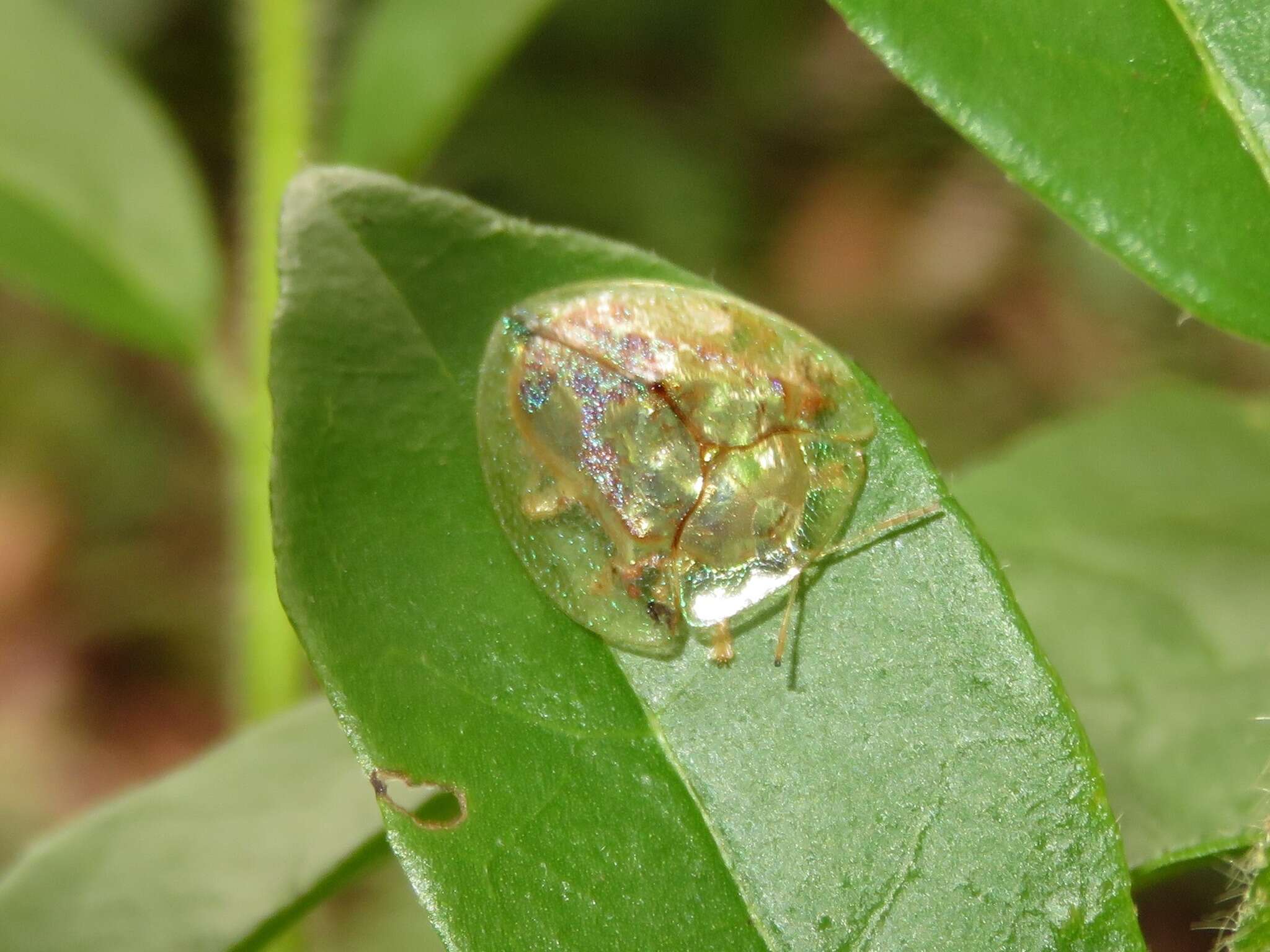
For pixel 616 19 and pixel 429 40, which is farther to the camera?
pixel 616 19

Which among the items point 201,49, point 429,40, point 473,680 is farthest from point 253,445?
point 201,49

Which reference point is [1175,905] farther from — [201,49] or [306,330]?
[201,49]

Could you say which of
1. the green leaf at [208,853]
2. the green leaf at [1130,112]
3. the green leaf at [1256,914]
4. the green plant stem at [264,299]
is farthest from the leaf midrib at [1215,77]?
the green plant stem at [264,299]

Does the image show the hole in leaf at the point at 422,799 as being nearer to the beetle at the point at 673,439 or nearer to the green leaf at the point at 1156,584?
the beetle at the point at 673,439

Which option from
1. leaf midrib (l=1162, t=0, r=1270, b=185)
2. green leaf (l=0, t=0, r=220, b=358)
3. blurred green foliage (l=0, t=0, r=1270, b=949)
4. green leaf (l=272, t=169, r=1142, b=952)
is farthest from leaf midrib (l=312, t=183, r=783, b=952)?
blurred green foliage (l=0, t=0, r=1270, b=949)

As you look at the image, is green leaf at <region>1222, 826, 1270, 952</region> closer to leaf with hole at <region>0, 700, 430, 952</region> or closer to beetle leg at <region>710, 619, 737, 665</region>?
beetle leg at <region>710, 619, 737, 665</region>

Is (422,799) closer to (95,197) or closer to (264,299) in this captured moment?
(264,299)
